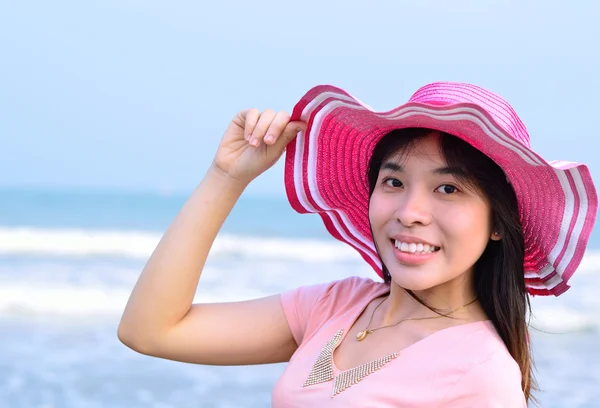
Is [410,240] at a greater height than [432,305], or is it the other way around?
[410,240]

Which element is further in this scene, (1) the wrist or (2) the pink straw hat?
(1) the wrist

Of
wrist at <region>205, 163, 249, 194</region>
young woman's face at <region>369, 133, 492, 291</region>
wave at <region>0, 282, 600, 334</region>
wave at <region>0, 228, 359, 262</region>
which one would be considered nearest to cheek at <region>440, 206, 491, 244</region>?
young woman's face at <region>369, 133, 492, 291</region>

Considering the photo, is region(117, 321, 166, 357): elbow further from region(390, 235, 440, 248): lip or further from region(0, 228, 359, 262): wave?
region(0, 228, 359, 262): wave

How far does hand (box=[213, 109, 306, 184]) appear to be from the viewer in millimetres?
2189

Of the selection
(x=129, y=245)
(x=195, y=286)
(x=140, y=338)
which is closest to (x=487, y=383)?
(x=195, y=286)

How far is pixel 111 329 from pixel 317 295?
5.76 meters

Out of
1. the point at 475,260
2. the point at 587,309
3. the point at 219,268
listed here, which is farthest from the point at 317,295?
the point at 219,268

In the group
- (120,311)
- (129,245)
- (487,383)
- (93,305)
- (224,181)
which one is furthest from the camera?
(129,245)

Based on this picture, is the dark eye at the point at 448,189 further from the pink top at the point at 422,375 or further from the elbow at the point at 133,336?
the elbow at the point at 133,336

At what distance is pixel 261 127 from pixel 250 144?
0.05m

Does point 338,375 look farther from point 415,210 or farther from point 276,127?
point 276,127

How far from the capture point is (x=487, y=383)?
69.4 inches

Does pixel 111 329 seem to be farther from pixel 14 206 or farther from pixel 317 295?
pixel 14 206

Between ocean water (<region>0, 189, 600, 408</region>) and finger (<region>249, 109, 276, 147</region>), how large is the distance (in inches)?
73.1
